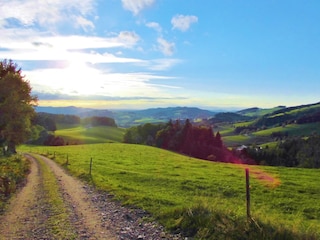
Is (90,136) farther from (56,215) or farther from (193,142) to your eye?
(56,215)

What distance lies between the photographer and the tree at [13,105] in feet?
122

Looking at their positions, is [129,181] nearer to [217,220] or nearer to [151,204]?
[151,204]

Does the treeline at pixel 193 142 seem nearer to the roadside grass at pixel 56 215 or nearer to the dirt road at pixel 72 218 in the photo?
the roadside grass at pixel 56 215

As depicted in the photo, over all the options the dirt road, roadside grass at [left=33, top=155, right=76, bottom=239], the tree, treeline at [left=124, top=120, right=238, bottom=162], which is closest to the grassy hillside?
treeline at [left=124, top=120, right=238, bottom=162]

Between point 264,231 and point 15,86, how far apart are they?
121ft

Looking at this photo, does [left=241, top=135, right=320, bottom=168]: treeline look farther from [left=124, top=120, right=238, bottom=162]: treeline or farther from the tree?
the tree

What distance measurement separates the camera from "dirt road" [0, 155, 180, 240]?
41.1 ft

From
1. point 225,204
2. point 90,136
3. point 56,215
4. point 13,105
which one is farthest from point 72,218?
point 90,136

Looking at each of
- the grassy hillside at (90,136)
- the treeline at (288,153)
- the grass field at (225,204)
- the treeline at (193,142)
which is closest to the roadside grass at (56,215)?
the grass field at (225,204)

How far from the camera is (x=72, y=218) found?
14.9m

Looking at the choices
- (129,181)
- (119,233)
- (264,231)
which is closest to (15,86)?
(129,181)

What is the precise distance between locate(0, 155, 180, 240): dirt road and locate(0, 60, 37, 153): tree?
1850cm

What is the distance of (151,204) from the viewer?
1720 centimetres

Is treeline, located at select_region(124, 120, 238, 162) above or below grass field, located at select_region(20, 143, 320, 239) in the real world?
below
